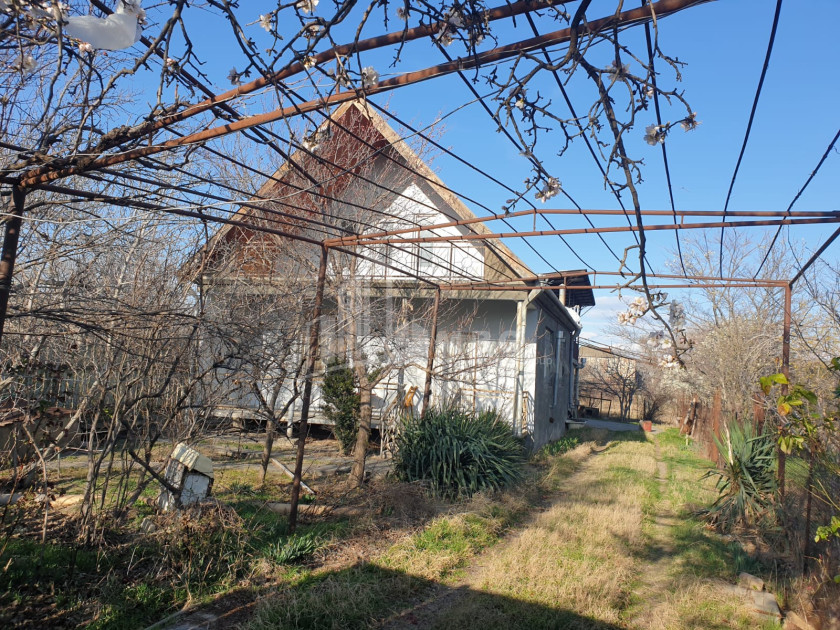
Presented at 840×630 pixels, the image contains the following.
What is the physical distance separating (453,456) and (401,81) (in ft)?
20.4

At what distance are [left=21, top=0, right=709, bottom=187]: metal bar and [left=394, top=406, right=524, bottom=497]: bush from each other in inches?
235

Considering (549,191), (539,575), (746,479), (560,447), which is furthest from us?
(560,447)

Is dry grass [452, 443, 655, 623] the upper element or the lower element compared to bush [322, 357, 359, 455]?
lower

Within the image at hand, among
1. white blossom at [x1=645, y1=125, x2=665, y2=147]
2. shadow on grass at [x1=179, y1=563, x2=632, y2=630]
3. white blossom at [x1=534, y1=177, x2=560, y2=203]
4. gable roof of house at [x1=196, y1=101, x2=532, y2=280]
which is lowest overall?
shadow on grass at [x1=179, y1=563, x2=632, y2=630]

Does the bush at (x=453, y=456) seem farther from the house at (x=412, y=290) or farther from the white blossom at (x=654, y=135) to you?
the white blossom at (x=654, y=135)

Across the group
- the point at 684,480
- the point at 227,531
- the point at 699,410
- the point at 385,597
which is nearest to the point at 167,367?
the point at 227,531

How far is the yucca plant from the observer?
717 centimetres

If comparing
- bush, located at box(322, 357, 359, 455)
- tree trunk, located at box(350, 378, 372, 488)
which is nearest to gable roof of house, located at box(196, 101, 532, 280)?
tree trunk, located at box(350, 378, 372, 488)

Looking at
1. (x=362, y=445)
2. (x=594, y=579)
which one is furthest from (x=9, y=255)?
(x=362, y=445)

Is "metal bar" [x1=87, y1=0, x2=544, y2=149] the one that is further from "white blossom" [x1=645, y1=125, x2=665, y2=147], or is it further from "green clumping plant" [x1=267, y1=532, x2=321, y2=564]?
"green clumping plant" [x1=267, y1=532, x2=321, y2=564]

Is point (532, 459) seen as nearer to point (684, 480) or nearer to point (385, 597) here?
point (684, 480)

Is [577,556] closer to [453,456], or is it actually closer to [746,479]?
[453,456]

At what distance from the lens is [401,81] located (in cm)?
288

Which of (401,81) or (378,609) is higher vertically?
(401,81)
